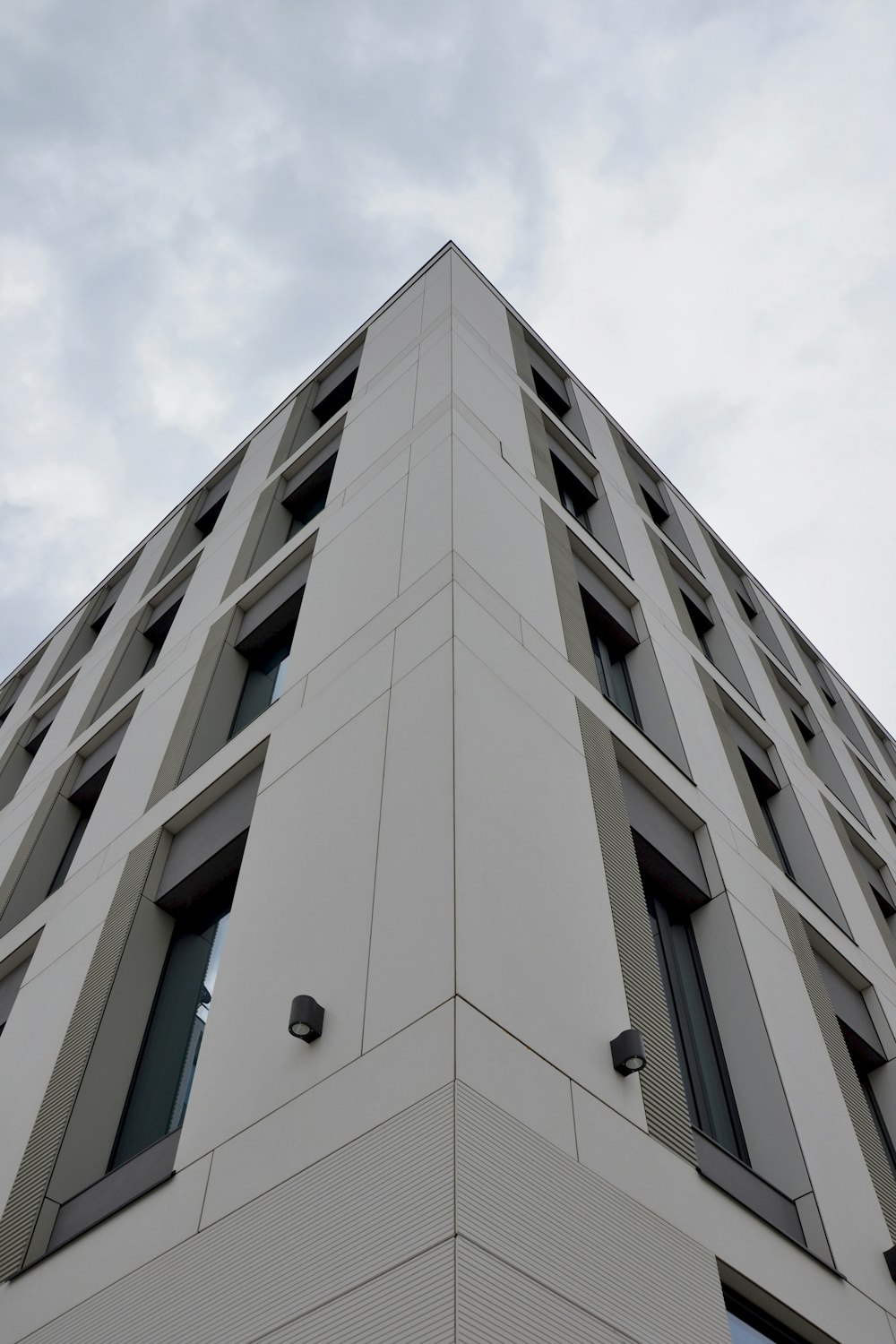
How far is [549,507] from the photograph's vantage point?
13.0 m

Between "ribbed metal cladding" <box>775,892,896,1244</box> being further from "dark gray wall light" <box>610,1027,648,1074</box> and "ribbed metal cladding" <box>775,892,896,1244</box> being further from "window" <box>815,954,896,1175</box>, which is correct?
"dark gray wall light" <box>610,1027,648,1074</box>

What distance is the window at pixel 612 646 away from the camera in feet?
42.4

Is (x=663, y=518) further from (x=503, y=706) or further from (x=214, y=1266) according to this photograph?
(x=214, y=1266)

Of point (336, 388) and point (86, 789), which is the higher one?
point (336, 388)

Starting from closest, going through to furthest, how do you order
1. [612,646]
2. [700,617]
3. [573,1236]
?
[573,1236]
[612,646]
[700,617]

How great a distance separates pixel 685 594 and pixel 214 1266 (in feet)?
47.5

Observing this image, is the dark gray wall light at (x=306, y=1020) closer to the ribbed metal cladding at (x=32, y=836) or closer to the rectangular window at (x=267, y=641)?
the rectangular window at (x=267, y=641)

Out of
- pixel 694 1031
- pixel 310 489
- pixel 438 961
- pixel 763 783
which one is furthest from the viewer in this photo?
→ pixel 310 489

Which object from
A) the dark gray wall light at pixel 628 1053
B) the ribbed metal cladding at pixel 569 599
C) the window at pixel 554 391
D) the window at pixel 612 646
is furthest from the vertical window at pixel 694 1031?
the window at pixel 554 391

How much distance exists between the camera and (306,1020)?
627 cm

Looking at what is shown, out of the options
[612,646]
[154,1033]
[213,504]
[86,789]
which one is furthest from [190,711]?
[213,504]

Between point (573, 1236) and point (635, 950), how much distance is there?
269 cm

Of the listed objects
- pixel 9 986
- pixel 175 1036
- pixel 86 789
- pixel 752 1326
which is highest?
pixel 86 789

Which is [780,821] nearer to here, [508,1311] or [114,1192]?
[114,1192]
